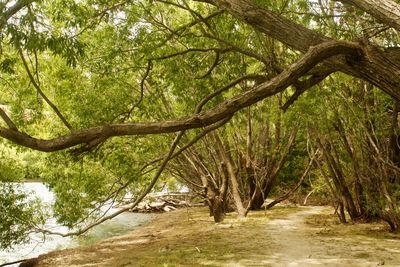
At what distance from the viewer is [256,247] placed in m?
11.1

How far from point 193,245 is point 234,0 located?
27.6 feet

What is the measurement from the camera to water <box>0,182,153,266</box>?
52.3 feet

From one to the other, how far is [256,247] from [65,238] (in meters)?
11.7

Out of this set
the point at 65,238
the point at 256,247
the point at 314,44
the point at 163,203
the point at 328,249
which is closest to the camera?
the point at 314,44

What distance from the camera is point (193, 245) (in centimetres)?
1262

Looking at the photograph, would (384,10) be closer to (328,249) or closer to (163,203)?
(328,249)

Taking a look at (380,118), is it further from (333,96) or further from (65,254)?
(65,254)

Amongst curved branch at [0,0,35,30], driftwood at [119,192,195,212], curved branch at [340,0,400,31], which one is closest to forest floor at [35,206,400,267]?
curved branch at [340,0,400,31]

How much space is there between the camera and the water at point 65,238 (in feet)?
52.3

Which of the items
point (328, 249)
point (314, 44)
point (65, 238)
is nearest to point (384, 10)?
point (314, 44)

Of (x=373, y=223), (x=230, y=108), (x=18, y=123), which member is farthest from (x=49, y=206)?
(x=230, y=108)

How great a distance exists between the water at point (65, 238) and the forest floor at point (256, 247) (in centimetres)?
135

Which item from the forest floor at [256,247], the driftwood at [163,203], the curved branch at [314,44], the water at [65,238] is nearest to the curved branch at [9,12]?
the curved branch at [314,44]

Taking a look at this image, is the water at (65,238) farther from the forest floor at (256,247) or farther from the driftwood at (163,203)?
the forest floor at (256,247)
